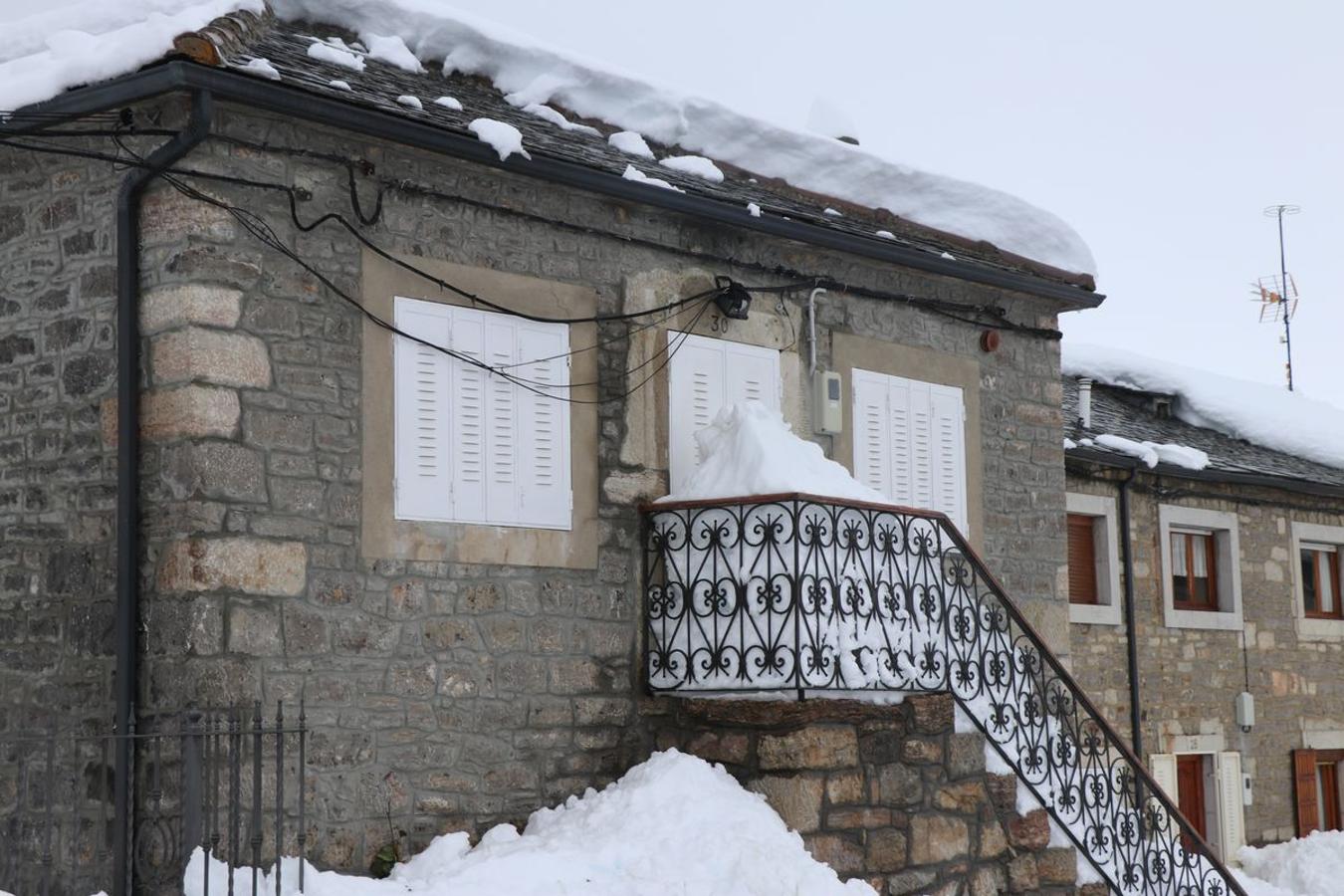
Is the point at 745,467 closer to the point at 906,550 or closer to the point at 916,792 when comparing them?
the point at 906,550

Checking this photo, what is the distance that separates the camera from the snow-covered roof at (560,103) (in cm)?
785

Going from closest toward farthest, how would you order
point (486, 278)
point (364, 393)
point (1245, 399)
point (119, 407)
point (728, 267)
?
point (119, 407) → point (364, 393) → point (486, 278) → point (728, 267) → point (1245, 399)

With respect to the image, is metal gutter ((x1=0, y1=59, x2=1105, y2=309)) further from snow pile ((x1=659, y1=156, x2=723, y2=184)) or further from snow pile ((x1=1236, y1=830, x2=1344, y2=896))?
snow pile ((x1=1236, y1=830, x2=1344, y2=896))

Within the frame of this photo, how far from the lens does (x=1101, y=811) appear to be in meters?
9.87

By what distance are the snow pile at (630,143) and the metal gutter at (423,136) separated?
2.78 ft

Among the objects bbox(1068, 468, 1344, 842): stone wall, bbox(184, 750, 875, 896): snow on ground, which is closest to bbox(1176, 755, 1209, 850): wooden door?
bbox(1068, 468, 1344, 842): stone wall

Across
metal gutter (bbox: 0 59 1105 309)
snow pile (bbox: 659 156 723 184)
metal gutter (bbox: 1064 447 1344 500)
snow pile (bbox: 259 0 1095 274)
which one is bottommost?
metal gutter (bbox: 1064 447 1344 500)

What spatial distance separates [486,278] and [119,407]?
1.99 meters

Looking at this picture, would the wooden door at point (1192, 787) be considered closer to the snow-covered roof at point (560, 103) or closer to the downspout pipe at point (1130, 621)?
the downspout pipe at point (1130, 621)

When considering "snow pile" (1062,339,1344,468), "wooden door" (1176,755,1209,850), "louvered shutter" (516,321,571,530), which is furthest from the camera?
"snow pile" (1062,339,1344,468)

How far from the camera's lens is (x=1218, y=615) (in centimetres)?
1535

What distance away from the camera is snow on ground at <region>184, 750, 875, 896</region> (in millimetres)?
7285

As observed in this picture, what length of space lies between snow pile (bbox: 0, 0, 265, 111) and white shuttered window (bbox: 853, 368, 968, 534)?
434 centimetres

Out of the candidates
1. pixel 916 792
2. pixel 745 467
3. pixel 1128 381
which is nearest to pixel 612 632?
pixel 745 467
